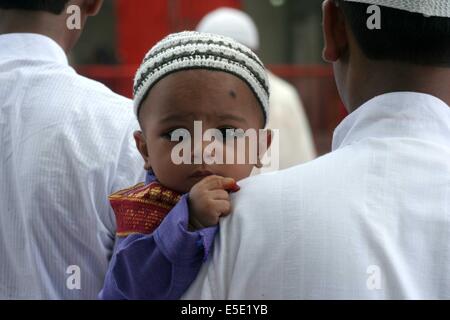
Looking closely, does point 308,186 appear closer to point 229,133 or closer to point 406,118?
point 406,118

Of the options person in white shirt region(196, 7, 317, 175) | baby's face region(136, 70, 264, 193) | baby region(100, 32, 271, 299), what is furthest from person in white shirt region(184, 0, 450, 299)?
person in white shirt region(196, 7, 317, 175)

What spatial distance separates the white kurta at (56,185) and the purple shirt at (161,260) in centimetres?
37

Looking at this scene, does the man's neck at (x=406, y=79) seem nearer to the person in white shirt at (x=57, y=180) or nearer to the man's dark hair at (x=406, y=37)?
the man's dark hair at (x=406, y=37)

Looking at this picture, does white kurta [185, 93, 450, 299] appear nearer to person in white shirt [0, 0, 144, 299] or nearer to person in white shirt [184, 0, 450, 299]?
person in white shirt [184, 0, 450, 299]

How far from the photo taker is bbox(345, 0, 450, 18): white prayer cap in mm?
1522

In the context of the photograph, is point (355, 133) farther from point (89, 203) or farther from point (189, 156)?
point (89, 203)

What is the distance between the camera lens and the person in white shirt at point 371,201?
1430mm

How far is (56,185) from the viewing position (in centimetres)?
205

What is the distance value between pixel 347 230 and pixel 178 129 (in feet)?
1.76

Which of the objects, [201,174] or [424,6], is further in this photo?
[201,174]

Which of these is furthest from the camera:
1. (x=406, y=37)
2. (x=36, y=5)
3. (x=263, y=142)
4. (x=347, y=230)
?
(x=36, y=5)

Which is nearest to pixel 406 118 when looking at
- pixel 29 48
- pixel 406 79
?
pixel 406 79

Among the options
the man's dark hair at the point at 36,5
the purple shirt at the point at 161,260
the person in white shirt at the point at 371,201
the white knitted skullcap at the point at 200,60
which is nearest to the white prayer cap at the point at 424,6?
the person in white shirt at the point at 371,201

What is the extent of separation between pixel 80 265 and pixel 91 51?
8237 mm
